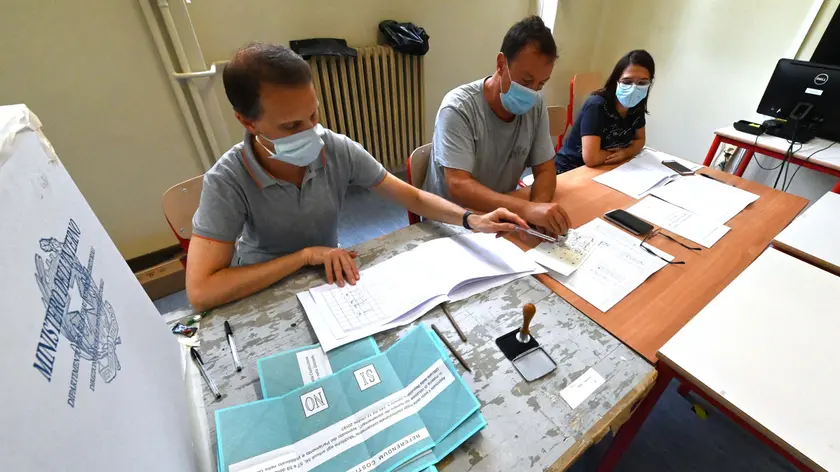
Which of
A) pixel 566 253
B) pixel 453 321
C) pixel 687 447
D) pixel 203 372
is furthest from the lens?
pixel 687 447

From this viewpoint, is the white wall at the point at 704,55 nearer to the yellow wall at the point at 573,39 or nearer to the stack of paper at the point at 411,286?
the yellow wall at the point at 573,39

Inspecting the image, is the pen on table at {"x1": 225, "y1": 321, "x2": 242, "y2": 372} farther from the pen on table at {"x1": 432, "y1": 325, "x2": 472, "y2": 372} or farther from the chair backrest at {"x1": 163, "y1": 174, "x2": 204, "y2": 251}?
the chair backrest at {"x1": 163, "y1": 174, "x2": 204, "y2": 251}

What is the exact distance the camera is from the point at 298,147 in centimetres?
94

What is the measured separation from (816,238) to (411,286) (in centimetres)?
121

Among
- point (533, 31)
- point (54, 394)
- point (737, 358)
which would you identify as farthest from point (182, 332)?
point (533, 31)

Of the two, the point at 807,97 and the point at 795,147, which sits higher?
the point at 807,97

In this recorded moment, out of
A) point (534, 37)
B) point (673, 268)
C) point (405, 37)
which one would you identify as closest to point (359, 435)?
point (673, 268)

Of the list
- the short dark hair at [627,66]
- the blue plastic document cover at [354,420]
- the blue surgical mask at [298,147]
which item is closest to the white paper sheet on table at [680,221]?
the short dark hair at [627,66]

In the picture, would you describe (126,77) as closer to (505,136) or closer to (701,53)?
(505,136)

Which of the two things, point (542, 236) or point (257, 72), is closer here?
point (257, 72)

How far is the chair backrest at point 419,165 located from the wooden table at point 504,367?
696 mm

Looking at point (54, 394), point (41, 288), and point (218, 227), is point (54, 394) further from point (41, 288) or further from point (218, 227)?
point (218, 227)

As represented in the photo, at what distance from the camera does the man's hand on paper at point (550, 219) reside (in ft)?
3.52

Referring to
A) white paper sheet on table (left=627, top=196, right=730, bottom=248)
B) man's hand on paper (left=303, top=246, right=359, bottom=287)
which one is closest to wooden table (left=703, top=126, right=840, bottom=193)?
white paper sheet on table (left=627, top=196, right=730, bottom=248)
